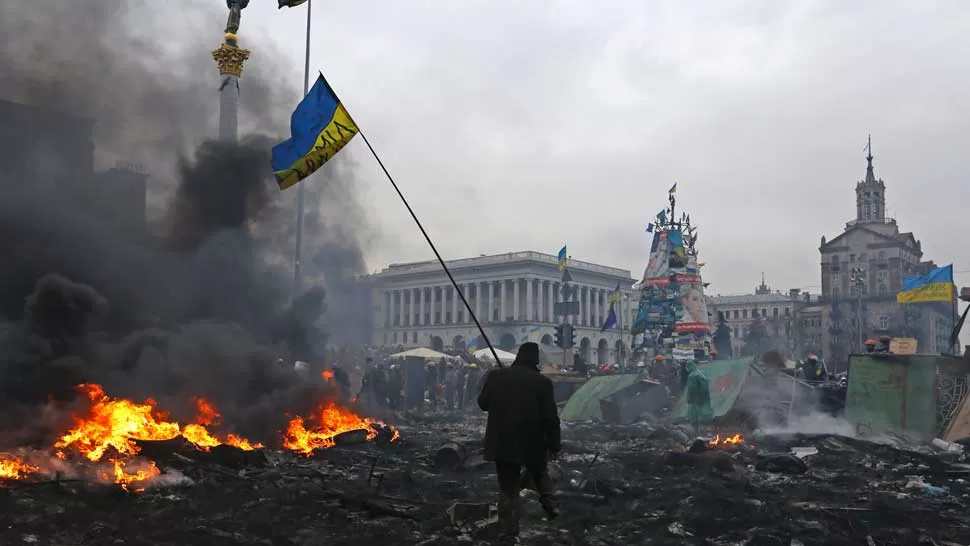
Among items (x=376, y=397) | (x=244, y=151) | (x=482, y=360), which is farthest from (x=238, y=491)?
(x=482, y=360)

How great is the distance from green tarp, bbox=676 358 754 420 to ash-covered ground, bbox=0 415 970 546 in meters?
4.05

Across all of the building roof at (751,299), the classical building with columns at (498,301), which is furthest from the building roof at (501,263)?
the building roof at (751,299)

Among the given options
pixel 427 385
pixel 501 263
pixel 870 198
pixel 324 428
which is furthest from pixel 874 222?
pixel 324 428

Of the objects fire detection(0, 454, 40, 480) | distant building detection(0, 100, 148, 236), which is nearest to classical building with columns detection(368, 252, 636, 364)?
distant building detection(0, 100, 148, 236)

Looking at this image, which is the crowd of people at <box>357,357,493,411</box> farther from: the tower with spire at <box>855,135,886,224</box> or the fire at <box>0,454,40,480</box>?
the tower with spire at <box>855,135,886,224</box>

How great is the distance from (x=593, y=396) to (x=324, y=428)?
368 inches

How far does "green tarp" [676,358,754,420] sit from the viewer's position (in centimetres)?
1848

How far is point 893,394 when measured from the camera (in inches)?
655

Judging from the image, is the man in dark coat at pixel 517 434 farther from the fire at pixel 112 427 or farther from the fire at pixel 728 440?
the fire at pixel 728 440

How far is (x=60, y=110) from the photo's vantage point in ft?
57.6

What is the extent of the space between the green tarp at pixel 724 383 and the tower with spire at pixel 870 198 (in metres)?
89.6

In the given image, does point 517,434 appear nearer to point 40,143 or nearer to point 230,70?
point 40,143

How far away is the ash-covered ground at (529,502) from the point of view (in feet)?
25.4

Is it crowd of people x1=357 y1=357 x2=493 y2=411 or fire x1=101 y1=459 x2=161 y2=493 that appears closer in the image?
fire x1=101 y1=459 x2=161 y2=493
